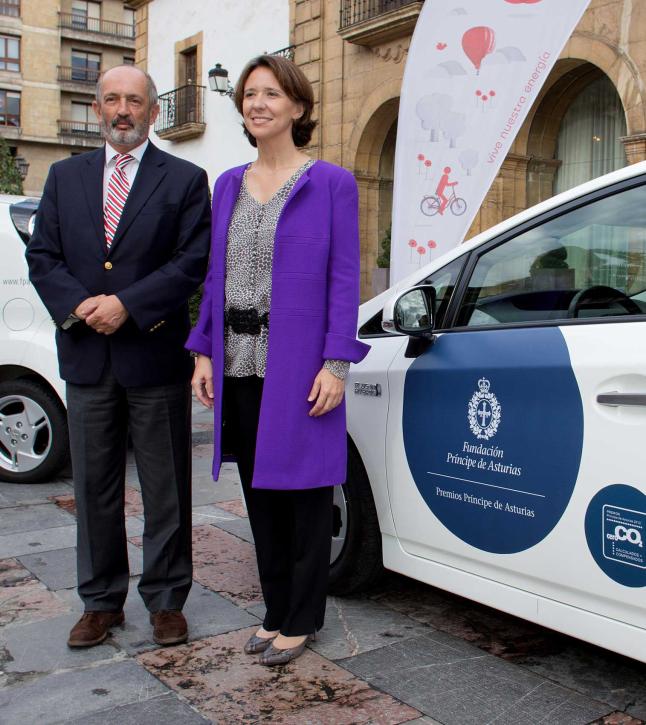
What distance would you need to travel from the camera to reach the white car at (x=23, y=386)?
561cm

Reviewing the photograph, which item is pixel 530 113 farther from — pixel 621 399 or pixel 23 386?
pixel 621 399

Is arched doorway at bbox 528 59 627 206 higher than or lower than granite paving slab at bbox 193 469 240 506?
higher

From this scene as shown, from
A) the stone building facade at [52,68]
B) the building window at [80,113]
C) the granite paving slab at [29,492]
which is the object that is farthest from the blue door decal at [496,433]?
the building window at [80,113]

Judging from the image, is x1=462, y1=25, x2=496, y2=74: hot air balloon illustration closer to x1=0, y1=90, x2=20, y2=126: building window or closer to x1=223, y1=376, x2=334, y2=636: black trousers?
x1=223, y1=376, x2=334, y2=636: black trousers

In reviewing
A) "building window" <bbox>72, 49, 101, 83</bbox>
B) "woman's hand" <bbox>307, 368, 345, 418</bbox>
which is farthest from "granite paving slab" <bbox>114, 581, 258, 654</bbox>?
"building window" <bbox>72, 49, 101, 83</bbox>

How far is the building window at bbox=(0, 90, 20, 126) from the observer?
1852 inches

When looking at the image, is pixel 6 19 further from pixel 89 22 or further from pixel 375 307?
pixel 375 307

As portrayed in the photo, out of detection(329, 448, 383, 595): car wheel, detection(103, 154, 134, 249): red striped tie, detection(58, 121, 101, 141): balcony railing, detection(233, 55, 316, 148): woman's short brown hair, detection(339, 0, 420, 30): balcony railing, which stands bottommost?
detection(329, 448, 383, 595): car wheel

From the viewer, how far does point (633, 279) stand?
2422 mm

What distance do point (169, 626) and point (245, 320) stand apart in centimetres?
112

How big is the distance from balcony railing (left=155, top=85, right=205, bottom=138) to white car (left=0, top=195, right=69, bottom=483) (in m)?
15.3

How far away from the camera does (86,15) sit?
164 feet

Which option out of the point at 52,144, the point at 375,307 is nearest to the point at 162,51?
the point at 375,307

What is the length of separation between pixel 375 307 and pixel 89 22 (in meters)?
52.5
